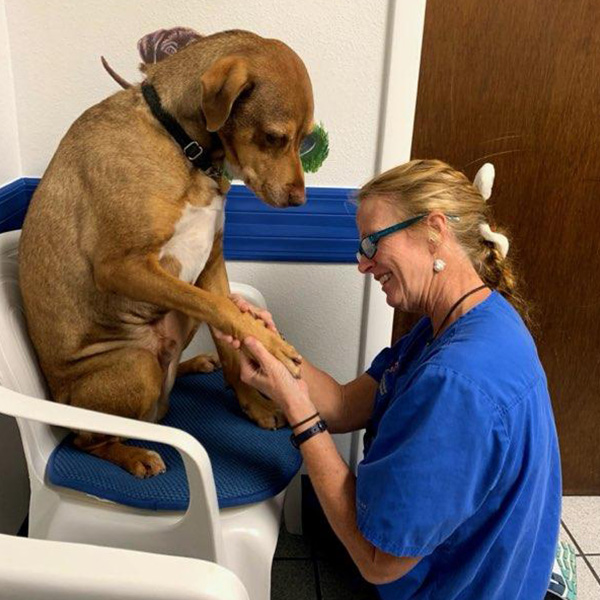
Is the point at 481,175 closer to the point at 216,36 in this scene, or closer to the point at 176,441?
the point at 216,36

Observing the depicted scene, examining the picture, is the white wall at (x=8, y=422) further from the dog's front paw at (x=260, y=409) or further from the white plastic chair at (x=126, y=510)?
the dog's front paw at (x=260, y=409)

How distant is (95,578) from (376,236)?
0.80m

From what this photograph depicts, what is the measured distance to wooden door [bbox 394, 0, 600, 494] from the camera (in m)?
1.84

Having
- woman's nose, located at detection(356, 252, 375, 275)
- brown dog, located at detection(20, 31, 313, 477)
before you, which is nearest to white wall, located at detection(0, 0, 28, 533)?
brown dog, located at detection(20, 31, 313, 477)

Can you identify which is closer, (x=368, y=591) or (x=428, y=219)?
(x=428, y=219)

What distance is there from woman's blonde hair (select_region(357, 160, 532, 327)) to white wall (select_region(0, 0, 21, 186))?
1069 mm

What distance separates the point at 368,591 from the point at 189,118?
142 cm

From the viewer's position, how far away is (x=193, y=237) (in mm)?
1438

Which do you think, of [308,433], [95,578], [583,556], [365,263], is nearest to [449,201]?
[365,263]

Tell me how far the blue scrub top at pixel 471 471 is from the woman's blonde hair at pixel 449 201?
10cm

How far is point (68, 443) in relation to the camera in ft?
4.70

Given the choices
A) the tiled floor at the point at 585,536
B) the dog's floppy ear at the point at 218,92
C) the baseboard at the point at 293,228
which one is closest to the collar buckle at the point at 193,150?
the dog's floppy ear at the point at 218,92

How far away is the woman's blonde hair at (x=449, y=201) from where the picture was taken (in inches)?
47.0

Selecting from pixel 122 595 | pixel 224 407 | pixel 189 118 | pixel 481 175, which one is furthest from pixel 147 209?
pixel 122 595
